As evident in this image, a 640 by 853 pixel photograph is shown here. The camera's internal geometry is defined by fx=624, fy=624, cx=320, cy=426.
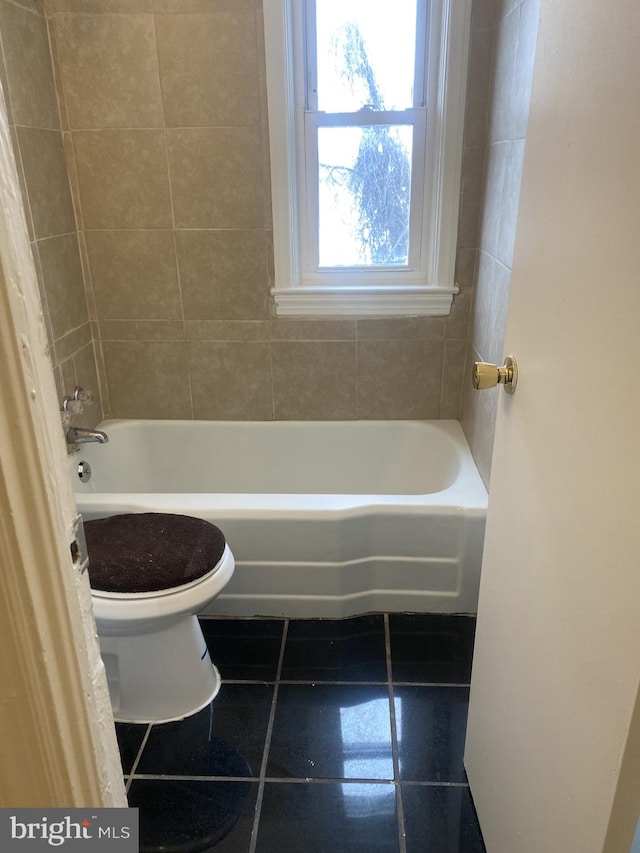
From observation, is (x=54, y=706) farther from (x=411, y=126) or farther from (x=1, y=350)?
(x=411, y=126)

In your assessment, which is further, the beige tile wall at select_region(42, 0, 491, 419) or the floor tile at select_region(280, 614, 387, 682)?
the beige tile wall at select_region(42, 0, 491, 419)

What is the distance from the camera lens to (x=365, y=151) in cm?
219

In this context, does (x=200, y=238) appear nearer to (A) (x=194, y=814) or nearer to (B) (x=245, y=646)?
(B) (x=245, y=646)

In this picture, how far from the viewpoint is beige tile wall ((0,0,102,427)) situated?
1843mm

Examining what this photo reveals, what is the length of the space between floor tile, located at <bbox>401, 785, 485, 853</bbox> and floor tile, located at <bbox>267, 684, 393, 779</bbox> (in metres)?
0.09

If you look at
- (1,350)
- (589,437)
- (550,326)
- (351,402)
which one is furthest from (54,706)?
(351,402)

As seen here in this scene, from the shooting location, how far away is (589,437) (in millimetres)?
743

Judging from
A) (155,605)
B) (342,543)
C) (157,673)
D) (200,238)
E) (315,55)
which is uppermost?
(315,55)

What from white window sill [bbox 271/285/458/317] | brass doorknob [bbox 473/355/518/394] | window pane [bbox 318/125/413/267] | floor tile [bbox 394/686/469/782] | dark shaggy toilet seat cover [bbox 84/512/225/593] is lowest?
floor tile [bbox 394/686/469/782]

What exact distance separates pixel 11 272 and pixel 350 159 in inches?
76.5

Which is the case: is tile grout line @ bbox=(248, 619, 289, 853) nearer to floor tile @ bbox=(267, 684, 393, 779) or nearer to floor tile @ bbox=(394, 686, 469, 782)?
floor tile @ bbox=(267, 684, 393, 779)
